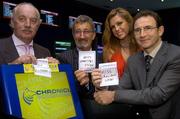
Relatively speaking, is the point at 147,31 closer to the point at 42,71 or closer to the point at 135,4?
the point at 42,71

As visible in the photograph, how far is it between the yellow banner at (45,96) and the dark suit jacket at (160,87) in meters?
0.34

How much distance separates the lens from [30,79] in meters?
1.83

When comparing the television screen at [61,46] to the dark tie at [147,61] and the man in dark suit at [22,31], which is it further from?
the dark tie at [147,61]

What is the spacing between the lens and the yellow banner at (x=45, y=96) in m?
1.77

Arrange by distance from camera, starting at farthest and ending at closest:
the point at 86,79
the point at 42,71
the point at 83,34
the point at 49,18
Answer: the point at 49,18, the point at 83,34, the point at 86,79, the point at 42,71

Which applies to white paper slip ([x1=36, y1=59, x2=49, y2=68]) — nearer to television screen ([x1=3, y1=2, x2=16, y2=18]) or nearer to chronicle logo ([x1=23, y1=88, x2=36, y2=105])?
chronicle logo ([x1=23, y1=88, x2=36, y2=105])

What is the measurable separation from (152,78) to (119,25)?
801 mm

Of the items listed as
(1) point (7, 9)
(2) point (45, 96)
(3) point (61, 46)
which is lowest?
(3) point (61, 46)

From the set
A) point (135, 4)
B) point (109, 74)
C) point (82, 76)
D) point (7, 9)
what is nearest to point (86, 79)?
point (82, 76)

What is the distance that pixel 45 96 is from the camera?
6.11 feet

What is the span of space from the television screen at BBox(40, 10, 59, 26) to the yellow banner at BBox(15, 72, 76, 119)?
277 inches

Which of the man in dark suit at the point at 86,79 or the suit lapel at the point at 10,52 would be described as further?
the suit lapel at the point at 10,52

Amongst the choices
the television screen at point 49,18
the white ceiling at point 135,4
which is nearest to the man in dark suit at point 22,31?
the television screen at point 49,18

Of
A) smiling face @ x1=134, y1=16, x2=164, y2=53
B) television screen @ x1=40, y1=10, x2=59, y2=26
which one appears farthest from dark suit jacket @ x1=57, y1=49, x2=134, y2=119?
television screen @ x1=40, y1=10, x2=59, y2=26
